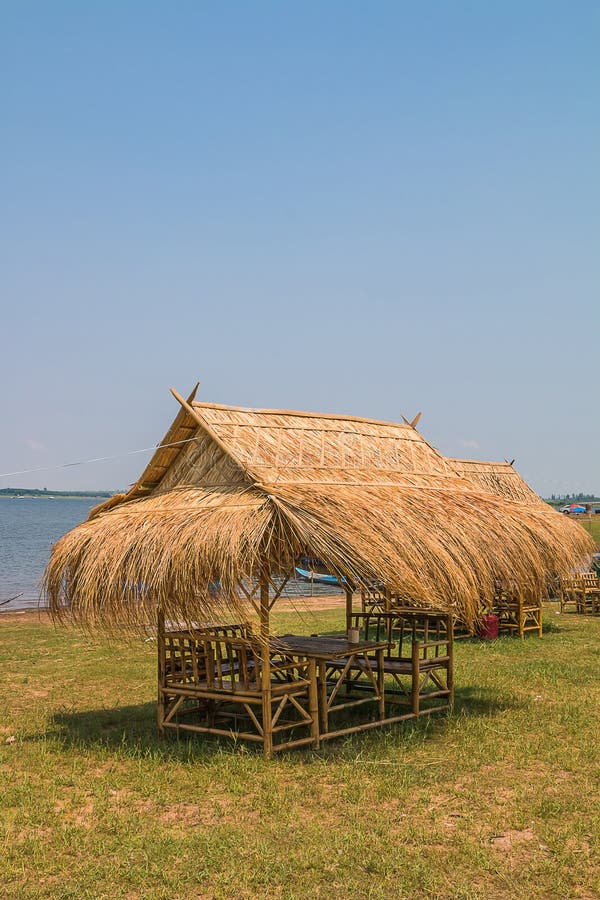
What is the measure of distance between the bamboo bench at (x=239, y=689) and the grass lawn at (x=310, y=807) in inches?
10.6

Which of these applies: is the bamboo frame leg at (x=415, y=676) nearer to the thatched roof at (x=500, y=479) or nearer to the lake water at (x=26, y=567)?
the lake water at (x=26, y=567)

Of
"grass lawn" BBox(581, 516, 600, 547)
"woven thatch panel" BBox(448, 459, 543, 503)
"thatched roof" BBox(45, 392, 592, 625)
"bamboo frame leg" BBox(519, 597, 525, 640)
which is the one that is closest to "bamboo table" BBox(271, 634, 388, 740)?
"thatched roof" BBox(45, 392, 592, 625)

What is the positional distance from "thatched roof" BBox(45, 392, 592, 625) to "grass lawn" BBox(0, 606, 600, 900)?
1.41m

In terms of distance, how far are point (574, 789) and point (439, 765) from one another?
1.25 metres

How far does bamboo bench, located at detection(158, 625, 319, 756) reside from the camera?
857 centimetres

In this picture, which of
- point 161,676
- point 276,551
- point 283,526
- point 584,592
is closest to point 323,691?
point 276,551

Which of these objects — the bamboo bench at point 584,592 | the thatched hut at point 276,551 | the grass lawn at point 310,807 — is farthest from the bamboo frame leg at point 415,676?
the bamboo bench at point 584,592

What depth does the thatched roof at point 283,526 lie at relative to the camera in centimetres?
813

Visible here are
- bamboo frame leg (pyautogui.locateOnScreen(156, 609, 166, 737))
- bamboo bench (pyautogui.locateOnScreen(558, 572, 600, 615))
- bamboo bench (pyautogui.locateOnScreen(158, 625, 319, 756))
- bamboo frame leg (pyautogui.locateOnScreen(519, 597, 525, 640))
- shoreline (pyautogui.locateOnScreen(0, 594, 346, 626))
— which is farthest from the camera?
shoreline (pyautogui.locateOnScreen(0, 594, 346, 626))

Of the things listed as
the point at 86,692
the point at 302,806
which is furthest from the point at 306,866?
the point at 86,692

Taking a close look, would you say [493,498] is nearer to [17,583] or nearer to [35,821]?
[35,821]

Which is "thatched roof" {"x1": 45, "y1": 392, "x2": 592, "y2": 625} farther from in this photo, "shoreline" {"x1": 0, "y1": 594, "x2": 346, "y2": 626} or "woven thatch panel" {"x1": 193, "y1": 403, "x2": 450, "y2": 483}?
"shoreline" {"x1": 0, "y1": 594, "x2": 346, "y2": 626}

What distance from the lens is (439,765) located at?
829 centimetres

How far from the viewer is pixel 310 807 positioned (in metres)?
7.17
